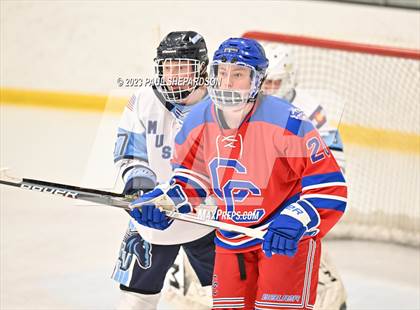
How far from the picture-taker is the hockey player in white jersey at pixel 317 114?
3400mm

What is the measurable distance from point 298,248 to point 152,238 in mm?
495

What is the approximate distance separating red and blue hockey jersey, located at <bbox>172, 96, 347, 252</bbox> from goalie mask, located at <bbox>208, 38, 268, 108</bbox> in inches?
2.5

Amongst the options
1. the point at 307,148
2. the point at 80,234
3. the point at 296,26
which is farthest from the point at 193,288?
the point at 296,26

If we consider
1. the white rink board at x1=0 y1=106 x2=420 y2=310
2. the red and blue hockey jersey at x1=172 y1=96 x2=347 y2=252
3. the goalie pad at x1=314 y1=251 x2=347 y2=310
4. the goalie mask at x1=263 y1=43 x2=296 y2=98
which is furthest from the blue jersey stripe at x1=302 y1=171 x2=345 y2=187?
the goalie mask at x1=263 y1=43 x2=296 y2=98

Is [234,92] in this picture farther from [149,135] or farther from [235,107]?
[149,135]

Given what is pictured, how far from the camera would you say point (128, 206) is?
7.77 ft

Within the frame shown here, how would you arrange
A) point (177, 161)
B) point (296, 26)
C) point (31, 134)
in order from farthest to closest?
point (296, 26) < point (31, 134) < point (177, 161)

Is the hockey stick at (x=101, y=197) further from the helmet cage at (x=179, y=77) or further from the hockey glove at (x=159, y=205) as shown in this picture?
the helmet cage at (x=179, y=77)

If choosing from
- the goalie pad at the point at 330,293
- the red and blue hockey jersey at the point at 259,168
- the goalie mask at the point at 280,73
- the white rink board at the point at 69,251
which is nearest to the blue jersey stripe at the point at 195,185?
the red and blue hockey jersey at the point at 259,168

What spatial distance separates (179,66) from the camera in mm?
2410

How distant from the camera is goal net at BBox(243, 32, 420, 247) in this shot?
442cm

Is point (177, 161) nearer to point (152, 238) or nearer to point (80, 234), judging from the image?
point (152, 238)

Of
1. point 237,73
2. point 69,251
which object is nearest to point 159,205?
point 237,73

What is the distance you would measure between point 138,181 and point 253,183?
1.18 feet
